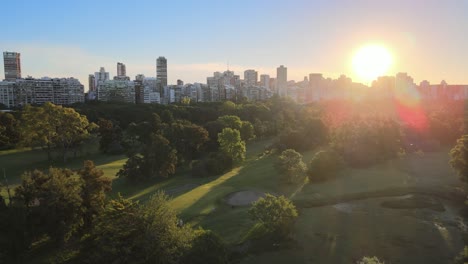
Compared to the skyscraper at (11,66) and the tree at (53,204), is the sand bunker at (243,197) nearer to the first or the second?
the tree at (53,204)

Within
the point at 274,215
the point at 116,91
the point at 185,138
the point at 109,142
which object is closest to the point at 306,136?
the point at 185,138

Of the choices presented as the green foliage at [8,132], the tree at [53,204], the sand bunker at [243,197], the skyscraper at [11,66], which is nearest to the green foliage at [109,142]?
the green foliage at [8,132]

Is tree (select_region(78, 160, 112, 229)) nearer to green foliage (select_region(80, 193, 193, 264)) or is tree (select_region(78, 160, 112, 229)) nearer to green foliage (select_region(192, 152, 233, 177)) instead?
green foliage (select_region(80, 193, 193, 264))

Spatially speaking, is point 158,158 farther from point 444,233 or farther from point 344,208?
point 444,233

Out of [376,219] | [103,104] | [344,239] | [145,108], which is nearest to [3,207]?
[344,239]

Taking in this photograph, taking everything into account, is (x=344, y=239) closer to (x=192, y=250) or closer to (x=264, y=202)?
(x=264, y=202)
